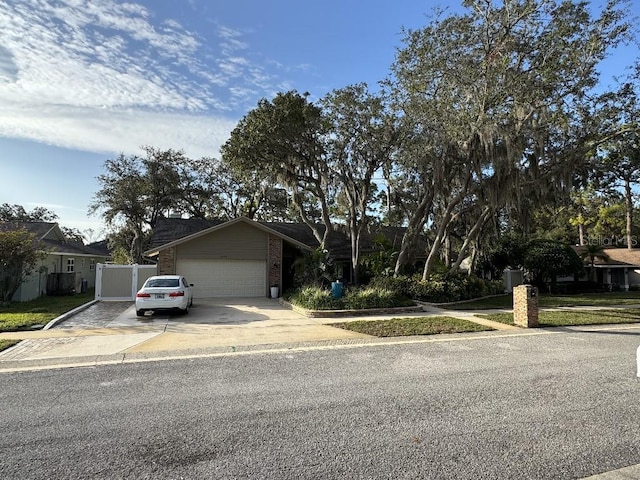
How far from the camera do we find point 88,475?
3.12m

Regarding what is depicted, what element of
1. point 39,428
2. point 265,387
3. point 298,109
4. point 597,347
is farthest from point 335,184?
point 39,428

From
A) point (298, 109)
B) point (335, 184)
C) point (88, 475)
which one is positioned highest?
point (298, 109)

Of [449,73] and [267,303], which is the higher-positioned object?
[449,73]

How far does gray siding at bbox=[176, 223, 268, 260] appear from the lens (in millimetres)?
19391

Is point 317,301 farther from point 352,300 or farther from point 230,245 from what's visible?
point 230,245

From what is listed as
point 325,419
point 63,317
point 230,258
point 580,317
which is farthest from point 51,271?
point 580,317

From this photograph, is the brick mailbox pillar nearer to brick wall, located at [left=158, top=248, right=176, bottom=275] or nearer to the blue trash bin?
the blue trash bin

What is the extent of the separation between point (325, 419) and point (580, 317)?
36.4 feet

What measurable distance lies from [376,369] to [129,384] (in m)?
3.55

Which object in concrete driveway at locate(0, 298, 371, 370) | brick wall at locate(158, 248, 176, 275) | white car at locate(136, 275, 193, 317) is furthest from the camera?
brick wall at locate(158, 248, 176, 275)

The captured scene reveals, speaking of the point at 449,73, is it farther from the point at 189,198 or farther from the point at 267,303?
the point at 189,198

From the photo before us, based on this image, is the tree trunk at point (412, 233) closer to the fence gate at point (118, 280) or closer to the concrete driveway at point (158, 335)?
the concrete driveway at point (158, 335)

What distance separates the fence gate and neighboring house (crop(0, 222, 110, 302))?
2.34 m

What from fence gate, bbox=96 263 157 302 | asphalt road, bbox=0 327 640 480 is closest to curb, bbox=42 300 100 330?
fence gate, bbox=96 263 157 302
